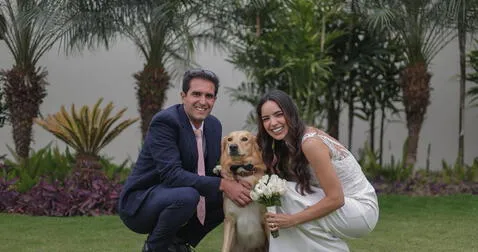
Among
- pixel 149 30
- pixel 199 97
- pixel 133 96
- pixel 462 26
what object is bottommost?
pixel 199 97

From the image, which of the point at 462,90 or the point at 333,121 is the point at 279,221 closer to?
the point at 462,90

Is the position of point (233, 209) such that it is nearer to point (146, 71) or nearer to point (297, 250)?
point (297, 250)

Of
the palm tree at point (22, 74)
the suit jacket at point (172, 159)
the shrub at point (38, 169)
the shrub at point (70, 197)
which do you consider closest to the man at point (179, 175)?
the suit jacket at point (172, 159)

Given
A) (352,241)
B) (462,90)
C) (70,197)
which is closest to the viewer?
(352,241)

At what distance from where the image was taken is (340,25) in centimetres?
977

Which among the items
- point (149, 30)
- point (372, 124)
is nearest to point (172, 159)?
point (149, 30)

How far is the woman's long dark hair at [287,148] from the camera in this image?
3.47 metres

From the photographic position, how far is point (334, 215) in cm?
352

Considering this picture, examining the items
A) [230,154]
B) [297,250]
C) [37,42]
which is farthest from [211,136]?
[37,42]

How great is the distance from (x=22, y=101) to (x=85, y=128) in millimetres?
1577

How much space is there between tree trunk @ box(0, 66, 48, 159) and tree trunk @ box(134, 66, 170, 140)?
4.00 ft

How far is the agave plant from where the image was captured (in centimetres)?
691

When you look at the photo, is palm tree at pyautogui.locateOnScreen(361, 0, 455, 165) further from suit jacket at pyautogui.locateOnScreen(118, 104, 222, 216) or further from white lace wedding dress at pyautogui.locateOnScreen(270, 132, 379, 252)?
white lace wedding dress at pyautogui.locateOnScreen(270, 132, 379, 252)

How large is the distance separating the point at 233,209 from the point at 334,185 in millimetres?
661
